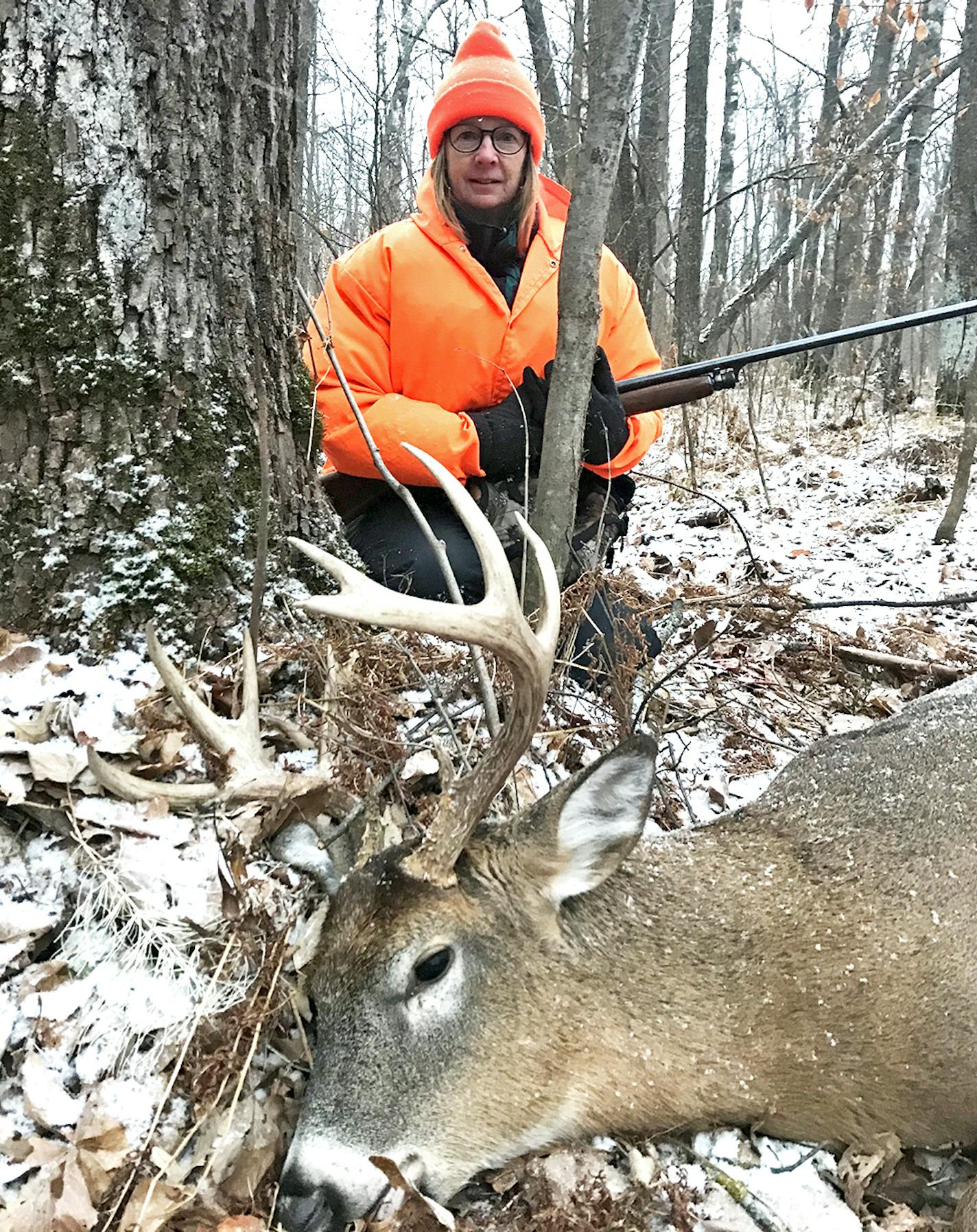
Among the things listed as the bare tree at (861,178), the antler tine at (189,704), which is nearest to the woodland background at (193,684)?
the antler tine at (189,704)

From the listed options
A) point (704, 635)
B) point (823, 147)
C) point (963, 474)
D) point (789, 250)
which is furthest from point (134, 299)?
point (823, 147)

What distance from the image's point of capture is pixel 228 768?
7.41 ft

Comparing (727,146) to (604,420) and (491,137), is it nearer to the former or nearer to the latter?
(491,137)

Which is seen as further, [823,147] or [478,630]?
[823,147]

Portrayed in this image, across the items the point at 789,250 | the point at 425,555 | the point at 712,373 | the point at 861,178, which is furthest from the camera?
the point at 861,178

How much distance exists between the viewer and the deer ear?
2176mm

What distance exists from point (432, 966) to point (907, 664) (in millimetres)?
3014

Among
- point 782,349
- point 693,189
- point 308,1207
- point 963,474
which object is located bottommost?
point 308,1207

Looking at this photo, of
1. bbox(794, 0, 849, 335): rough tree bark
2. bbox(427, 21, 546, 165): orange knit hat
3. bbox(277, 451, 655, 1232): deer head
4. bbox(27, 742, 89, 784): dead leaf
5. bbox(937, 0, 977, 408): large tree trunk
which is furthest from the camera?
bbox(794, 0, 849, 335): rough tree bark

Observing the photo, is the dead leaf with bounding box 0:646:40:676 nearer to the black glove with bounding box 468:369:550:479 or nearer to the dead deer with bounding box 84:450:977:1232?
the dead deer with bounding box 84:450:977:1232

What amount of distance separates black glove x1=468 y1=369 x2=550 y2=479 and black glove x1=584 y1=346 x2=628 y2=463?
217 mm

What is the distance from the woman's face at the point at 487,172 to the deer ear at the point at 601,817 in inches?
129

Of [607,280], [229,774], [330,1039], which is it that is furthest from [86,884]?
[607,280]

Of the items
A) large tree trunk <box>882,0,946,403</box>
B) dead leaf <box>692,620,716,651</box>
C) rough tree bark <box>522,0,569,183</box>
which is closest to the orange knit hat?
dead leaf <box>692,620,716,651</box>
